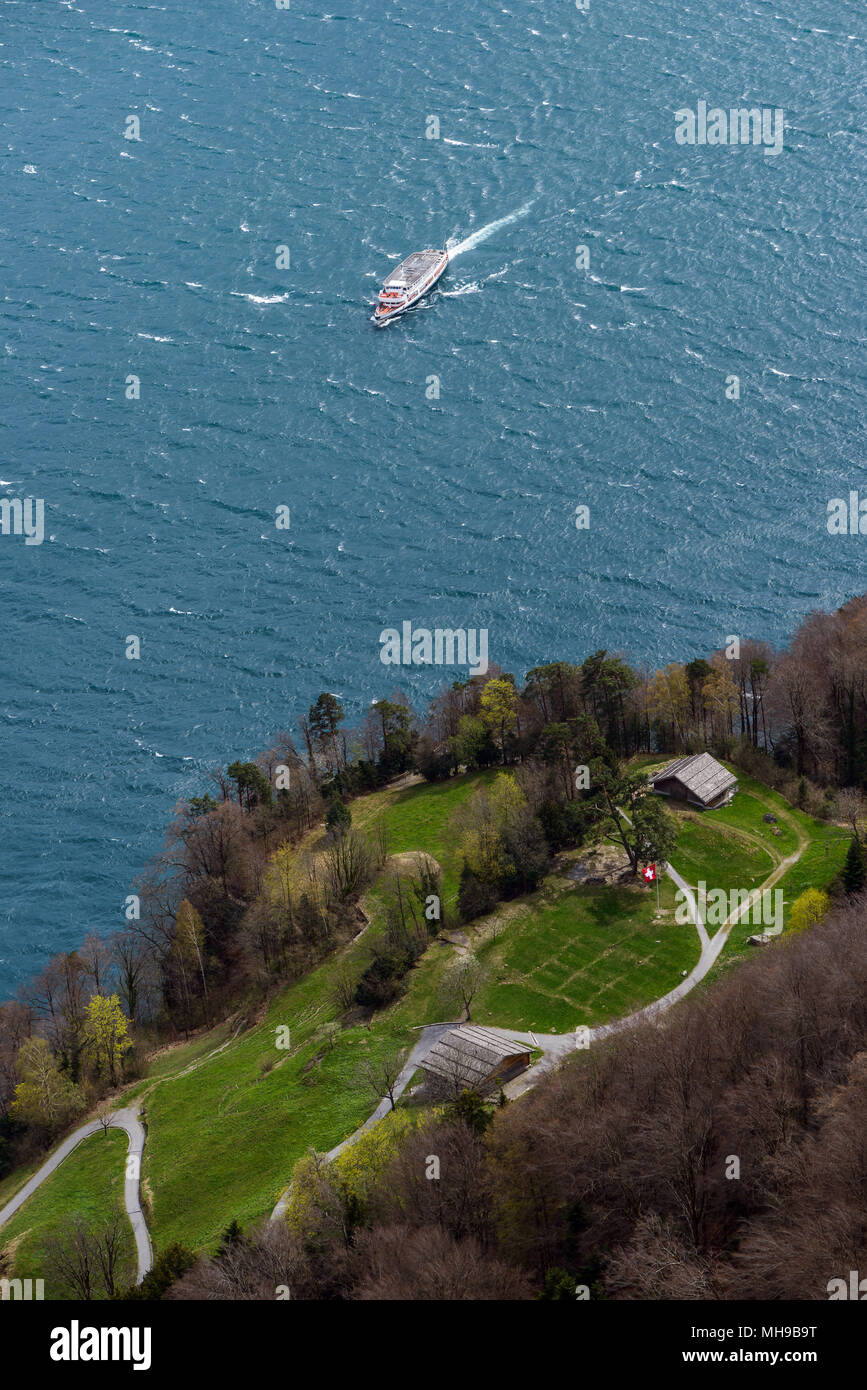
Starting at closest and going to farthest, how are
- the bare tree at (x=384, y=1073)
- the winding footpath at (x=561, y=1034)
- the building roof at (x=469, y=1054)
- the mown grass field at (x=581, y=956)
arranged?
the building roof at (x=469, y=1054) < the winding footpath at (x=561, y=1034) < the bare tree at (x=384, y=1073) < the mown grass field at (x=581, y=956)

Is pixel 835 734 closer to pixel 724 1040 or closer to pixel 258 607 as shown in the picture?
pixel 724 1040

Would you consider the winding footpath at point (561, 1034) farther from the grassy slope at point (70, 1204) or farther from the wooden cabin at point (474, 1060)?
the grassy slope at point (70, 1204)

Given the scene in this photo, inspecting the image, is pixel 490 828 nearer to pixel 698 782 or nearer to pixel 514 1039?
pixel 698 782

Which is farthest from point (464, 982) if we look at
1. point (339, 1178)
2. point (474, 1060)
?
point (339, 1178)

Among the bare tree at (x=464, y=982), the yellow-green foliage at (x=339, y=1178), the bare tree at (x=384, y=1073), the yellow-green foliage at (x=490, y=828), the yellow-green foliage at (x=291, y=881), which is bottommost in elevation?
the yellow-green foliage at (x=339, y=1178)

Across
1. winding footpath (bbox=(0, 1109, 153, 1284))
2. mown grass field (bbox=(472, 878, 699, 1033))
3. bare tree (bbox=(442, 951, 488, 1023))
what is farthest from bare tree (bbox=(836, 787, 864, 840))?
winding footpath (bbox=(0, 1109, 153, 1284))

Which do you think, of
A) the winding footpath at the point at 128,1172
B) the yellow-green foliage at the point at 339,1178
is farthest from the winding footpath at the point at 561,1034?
the winding footpath at the point at 128,1172

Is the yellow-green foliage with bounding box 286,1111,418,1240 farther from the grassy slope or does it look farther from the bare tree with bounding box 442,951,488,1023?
the grassy slope
